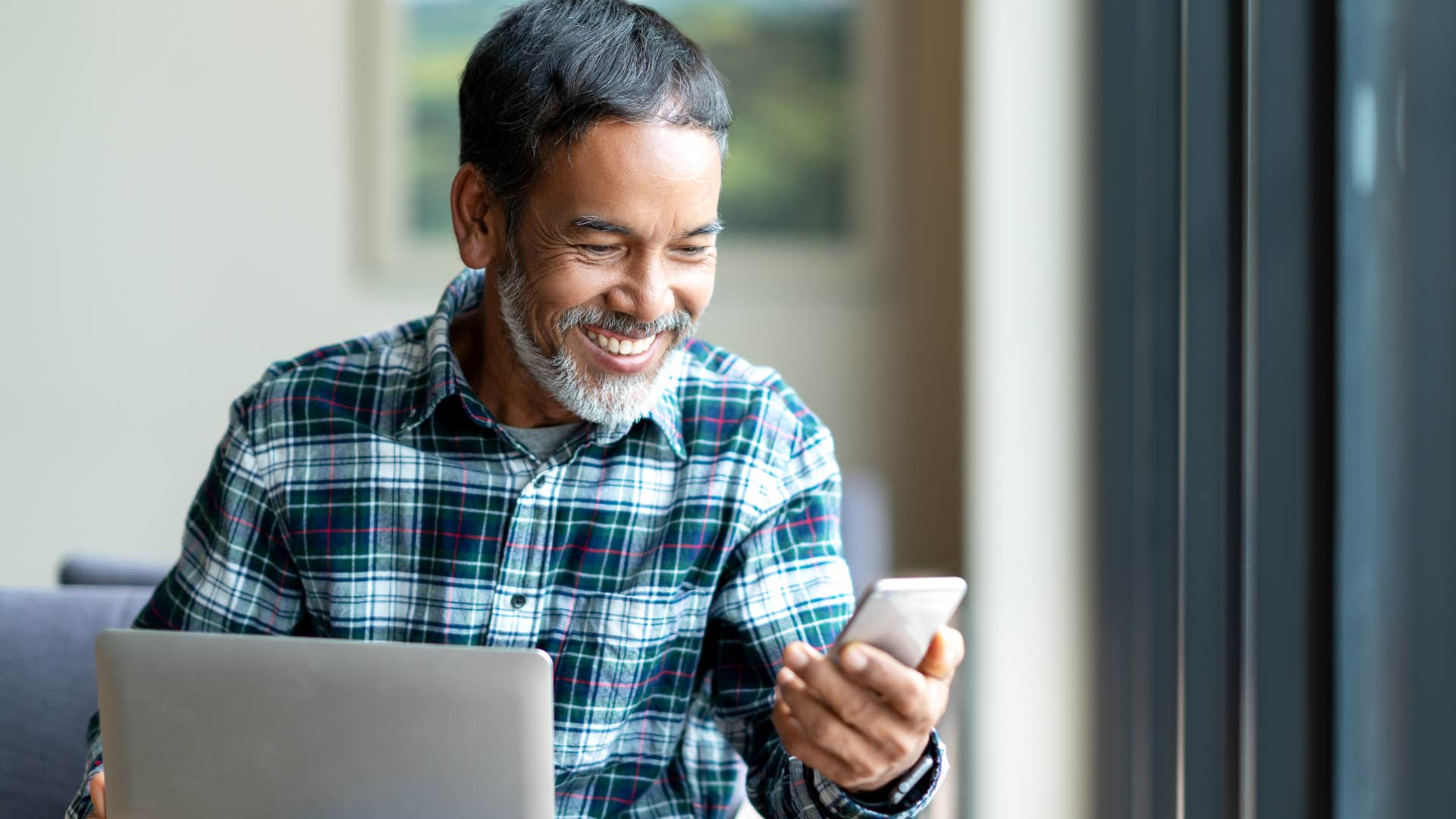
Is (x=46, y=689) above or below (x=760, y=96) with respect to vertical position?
below

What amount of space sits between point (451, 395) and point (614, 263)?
0.24 meters

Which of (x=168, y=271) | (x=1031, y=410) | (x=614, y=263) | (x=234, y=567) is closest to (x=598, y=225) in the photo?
(x=614, y=263)

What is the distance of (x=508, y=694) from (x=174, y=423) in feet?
10.6

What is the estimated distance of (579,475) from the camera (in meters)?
1.34

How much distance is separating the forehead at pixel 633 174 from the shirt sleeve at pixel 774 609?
309mm

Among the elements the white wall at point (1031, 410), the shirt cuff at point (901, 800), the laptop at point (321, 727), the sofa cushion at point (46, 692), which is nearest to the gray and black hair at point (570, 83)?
the laptop at point (321, 727)

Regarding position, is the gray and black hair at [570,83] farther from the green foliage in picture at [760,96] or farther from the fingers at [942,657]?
the green foliage in picture at [760,96]

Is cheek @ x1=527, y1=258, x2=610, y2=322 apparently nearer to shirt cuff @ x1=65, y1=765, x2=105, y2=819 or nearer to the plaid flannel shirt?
the plaid flannel shirt

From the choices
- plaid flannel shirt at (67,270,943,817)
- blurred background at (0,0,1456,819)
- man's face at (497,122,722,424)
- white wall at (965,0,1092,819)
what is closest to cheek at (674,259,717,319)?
man's face at (497,122,722,424)

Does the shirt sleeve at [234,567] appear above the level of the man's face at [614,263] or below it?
below

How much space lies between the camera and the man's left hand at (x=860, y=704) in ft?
3.24

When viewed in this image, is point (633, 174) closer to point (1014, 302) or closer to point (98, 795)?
point (98, 795)

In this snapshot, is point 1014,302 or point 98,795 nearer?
point 98,795

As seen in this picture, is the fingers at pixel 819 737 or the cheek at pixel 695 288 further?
the cheek at pixel 695 288
